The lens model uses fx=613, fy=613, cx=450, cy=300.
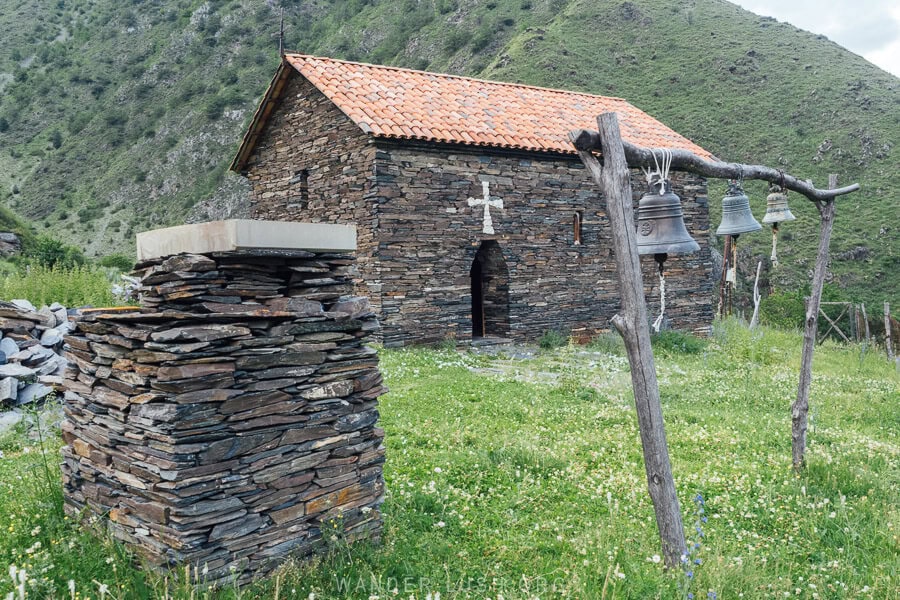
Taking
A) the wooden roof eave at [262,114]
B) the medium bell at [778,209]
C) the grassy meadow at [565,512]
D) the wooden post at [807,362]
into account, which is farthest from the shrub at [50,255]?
the wooden post at [807,362]

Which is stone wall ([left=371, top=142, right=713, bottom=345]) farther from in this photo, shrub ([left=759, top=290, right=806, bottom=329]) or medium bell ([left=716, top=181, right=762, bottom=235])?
medium bell ([left=716, top=181, right=762, bottom=235])

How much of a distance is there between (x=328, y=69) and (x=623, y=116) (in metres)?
7.89

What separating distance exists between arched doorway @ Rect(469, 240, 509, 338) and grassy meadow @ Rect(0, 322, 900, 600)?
484 cm

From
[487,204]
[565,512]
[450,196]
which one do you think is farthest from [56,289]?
[565,512]

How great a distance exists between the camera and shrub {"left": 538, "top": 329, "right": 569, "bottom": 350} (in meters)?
13.1

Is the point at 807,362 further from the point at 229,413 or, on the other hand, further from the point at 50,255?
the point at 50,255

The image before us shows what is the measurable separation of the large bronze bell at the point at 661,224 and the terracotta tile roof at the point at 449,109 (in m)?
8.14

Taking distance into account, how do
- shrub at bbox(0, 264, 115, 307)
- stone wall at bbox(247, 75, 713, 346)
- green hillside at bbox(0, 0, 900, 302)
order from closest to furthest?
shrub at bbox(0, 264, 115, 307), stone wall at bbox(247, 75, 713, 346), green hillside at bbox(0, 0, 900, 302)

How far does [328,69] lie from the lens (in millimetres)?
13047

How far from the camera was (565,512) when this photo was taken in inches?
170

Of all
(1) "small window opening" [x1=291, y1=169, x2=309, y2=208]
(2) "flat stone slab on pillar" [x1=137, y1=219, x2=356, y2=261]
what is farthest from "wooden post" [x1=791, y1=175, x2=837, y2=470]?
(1) "small window opening" [x1=291, y1=169, x2=309, y2=208]

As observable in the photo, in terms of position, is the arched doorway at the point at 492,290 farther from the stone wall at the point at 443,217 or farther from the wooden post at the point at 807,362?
the wooden post at the point at 807,362

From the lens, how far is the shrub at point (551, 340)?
1310 centimetres

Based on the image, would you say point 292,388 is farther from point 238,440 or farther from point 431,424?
point 431,424
